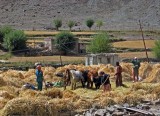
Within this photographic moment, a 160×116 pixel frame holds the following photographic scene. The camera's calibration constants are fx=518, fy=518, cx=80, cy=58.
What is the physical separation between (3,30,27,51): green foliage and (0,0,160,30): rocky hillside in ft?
144

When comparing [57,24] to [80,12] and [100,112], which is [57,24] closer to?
[80,12]

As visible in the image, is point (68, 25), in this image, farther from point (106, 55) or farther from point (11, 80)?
point (11, 80)

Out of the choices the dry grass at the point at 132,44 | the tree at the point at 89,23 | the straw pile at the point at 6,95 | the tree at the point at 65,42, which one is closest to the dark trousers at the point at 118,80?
the straw pile at the point at 6,95

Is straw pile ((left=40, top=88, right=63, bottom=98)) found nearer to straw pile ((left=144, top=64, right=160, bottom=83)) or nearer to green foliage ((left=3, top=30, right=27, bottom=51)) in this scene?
straw pile ((left=144, top=64, right=160, bottom=83))

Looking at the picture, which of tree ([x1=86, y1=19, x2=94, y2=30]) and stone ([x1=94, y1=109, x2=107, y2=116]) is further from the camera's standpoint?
tree ([x1=86, y1=19, x2=94, y2=30])

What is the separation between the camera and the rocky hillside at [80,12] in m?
131

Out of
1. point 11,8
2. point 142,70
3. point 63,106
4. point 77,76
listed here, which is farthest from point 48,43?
point 11,8

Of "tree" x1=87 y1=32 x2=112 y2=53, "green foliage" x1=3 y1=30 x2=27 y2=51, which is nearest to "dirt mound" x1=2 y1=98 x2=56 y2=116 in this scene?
"tree" x1=87 y1=32 x2=112 y2=53

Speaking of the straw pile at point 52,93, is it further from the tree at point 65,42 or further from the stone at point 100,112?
the tree at point 65,42

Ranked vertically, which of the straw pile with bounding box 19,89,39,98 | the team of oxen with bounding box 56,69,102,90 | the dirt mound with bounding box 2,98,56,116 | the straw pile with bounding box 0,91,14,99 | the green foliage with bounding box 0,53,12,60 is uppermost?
the team of oxen with bounding box 56,69,102,90

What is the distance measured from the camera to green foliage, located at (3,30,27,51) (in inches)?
3130

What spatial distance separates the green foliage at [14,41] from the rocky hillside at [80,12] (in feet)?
144

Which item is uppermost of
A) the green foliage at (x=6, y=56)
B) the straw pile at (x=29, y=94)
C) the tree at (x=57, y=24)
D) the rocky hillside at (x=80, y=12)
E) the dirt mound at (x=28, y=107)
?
the rocky hillside at (x=80, y=12)

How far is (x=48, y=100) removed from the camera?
20.7 meters
